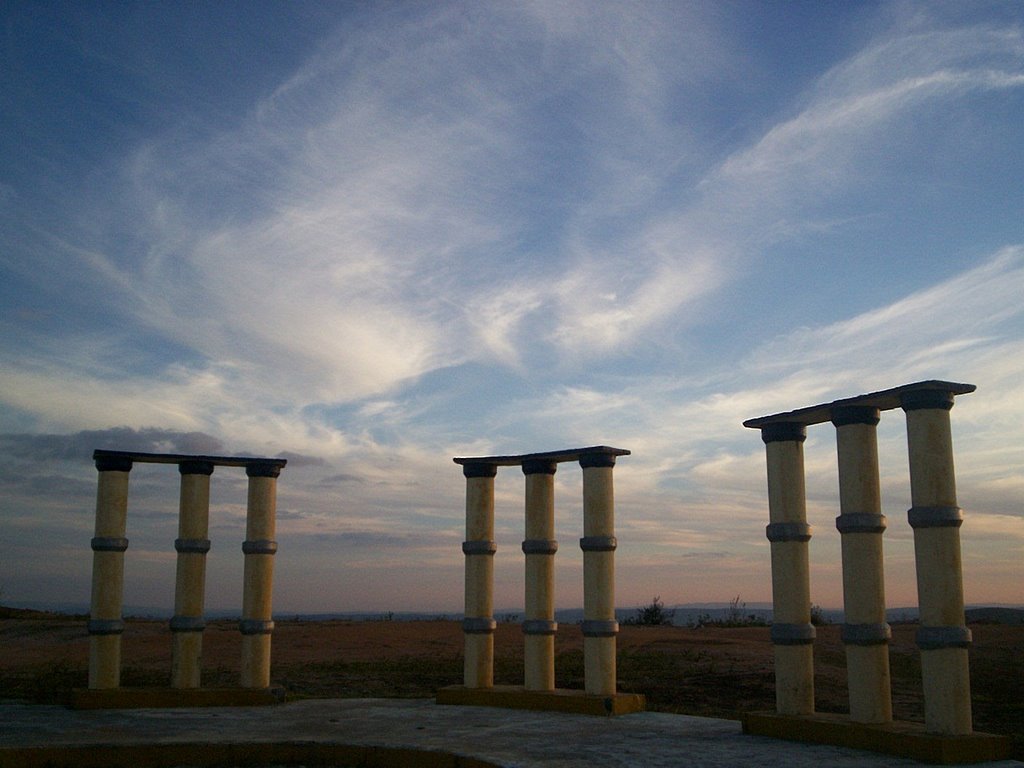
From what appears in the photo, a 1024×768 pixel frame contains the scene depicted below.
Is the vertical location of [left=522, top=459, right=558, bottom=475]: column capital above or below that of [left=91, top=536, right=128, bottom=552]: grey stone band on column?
above

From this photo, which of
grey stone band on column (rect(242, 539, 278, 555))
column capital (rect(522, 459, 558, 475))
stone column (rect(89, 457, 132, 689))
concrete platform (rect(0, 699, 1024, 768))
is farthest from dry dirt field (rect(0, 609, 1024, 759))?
column capital (rect(522, 459, 558, 475))

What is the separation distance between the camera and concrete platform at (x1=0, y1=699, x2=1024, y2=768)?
27.8 ft

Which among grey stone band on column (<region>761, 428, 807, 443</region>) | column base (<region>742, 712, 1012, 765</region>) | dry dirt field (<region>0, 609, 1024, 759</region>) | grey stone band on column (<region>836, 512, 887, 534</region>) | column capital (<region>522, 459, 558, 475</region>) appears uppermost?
grey stone band on column (<region>761, 428, 807, 443</region>)

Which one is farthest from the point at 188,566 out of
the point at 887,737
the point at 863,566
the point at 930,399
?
the point at 930,399

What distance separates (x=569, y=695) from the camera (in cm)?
1195

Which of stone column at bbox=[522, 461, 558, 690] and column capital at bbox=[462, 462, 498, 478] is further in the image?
column capital at bbox=[462, 462, 498, 478]

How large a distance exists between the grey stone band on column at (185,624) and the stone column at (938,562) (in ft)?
31.2

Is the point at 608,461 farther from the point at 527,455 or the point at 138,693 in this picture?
the point at 138,693

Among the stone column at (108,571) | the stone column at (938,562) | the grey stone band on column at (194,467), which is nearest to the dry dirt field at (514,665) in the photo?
the stone column at (108,571)

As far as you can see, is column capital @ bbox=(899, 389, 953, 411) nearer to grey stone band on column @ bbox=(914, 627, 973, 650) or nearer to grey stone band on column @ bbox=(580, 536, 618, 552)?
grey stone band on column @ bbox=(914, 627, 973, 650)

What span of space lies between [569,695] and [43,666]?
13.5 meters

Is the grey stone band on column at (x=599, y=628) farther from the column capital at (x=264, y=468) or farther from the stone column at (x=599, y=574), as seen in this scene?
the column capital at (x=264, y=468)

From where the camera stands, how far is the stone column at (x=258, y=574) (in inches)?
528

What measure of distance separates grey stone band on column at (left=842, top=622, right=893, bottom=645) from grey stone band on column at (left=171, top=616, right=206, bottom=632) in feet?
28.7
